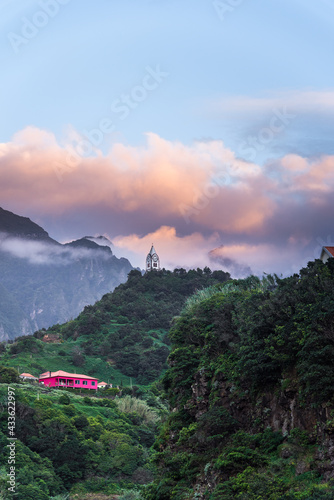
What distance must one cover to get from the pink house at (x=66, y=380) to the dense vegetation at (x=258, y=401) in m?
48.9

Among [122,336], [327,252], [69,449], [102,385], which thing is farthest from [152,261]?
[327,252]

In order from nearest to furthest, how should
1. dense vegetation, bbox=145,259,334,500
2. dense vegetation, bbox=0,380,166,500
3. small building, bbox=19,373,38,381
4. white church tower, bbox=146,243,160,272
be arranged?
dense vegetation, bbox=145,259,334,500 < dense vegetation, bbox=0,380,166,500 < small building, bbox=19,373,38,381 < white church tower, bbox=146,243,160,272

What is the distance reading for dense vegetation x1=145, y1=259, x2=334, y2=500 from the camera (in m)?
23.9

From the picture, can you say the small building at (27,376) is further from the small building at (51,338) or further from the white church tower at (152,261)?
the white church tower at (152,261)

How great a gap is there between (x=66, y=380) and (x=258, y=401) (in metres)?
63.2

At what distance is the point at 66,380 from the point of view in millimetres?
89625

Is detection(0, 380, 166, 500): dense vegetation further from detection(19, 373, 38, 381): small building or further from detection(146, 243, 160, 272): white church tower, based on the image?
detection(146, 243, 160, 272): white church tower

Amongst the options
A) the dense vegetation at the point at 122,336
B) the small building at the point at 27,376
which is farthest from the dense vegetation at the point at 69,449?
the dense vegetation at the point at 122,336

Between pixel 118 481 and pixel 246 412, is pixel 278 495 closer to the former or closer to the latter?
pixel 246 412

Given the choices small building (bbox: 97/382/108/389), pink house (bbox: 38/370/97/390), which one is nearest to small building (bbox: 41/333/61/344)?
small building (bbox: 97/382/108/389)

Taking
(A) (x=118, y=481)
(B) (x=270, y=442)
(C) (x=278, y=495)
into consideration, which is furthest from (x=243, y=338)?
(A) (x=118, y=481)

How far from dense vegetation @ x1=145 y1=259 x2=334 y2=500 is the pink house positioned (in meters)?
48.9

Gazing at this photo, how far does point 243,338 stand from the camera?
3209cm

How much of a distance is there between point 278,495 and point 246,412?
350 inches
